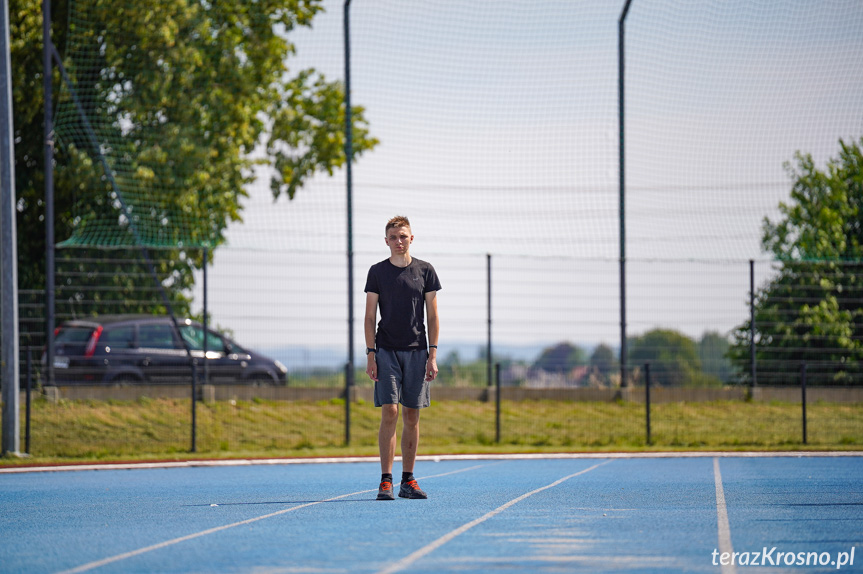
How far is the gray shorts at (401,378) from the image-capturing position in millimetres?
7980

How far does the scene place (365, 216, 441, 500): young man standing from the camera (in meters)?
8.01

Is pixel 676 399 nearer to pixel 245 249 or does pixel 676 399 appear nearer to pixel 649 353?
pixel 649 353

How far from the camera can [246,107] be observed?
2300 cm

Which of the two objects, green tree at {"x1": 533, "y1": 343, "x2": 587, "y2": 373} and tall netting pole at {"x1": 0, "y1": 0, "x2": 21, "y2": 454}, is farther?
green tree at {"x1": 533, "y1": 343, "x2": 587, "y2": 373}

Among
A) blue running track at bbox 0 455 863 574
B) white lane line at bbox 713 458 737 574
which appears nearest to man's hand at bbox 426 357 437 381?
blue running track at bbox 0 455 863 574

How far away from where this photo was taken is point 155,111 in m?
21.5

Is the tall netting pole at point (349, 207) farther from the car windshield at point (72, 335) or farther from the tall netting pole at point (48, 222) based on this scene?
the tall netting pole at point (48, 222)

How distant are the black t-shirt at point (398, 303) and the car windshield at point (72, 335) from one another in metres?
11.1

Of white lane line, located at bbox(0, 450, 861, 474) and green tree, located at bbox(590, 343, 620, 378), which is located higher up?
green tree, located at bbox(590, 343, 620, 378)

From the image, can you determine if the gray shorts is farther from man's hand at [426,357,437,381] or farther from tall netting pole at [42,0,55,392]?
tall netting pole at [42,0,55,392]

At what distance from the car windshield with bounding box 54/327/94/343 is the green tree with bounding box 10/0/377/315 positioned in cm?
166

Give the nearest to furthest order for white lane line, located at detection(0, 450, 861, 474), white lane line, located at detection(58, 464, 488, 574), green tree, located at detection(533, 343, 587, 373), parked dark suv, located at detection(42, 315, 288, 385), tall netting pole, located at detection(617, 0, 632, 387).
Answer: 1. white lane line, located at detection(58, 464, 488, 574)
2. white lane line, located at detection(0, 450, 861, 474)
3. tall netting pole, located at detection(617, 0, 632, 387)
4. green tree, located at detection(533, 343, 587, 373)
5. parked dark suv, located at detection(42, 315, 288, 385)

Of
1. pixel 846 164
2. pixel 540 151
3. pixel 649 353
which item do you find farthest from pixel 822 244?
pixel 540 151

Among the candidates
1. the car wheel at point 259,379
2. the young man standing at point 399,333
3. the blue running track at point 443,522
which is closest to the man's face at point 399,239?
the young man standing at point 399,333
